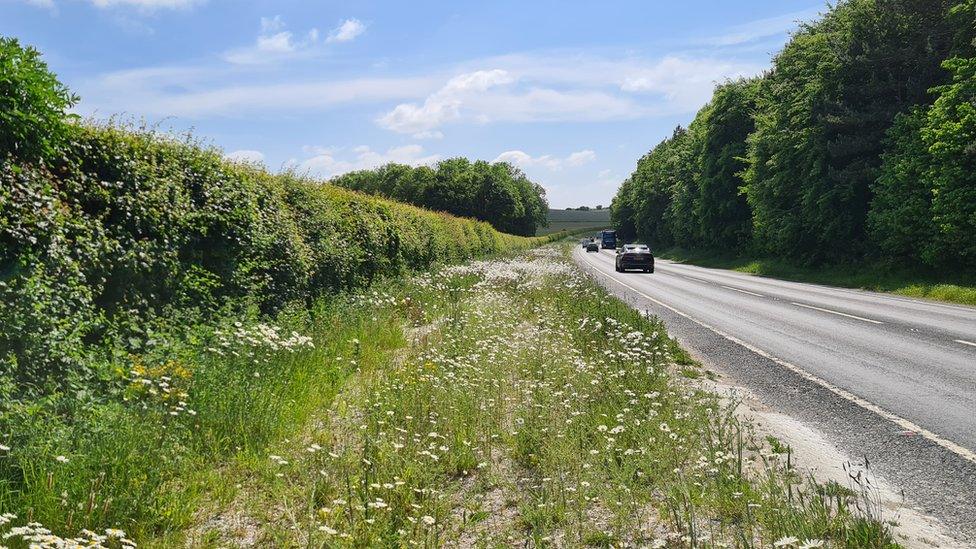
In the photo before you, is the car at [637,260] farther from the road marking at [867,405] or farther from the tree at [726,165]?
the road marking at [867,405]

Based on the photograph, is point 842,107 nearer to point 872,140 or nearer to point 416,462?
point 872,140

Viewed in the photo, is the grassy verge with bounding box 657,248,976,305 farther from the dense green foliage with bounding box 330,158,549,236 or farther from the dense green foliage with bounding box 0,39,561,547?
the dense green foliage with bounding box 330,158,549,236

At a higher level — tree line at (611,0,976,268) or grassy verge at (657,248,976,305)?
tree line at (611,0,976,268)

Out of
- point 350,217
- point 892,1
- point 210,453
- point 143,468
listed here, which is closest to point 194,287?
point 210,453

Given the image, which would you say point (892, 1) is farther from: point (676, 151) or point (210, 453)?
point (676, 151)

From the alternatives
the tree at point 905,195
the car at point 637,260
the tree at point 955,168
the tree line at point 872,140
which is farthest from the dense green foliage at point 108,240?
the car at point 637,260

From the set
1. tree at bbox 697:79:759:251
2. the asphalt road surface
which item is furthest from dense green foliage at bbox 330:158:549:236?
the asphalt road surface

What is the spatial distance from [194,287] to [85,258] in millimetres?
1717

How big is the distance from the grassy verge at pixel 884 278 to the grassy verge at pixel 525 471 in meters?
16.6

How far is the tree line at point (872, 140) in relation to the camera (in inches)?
826

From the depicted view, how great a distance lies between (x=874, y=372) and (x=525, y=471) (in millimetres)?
6078

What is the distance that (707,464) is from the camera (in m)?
4.60

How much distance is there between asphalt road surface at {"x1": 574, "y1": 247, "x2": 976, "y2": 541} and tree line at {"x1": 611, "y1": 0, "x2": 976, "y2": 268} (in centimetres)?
651

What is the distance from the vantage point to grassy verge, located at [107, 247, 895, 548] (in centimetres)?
382
